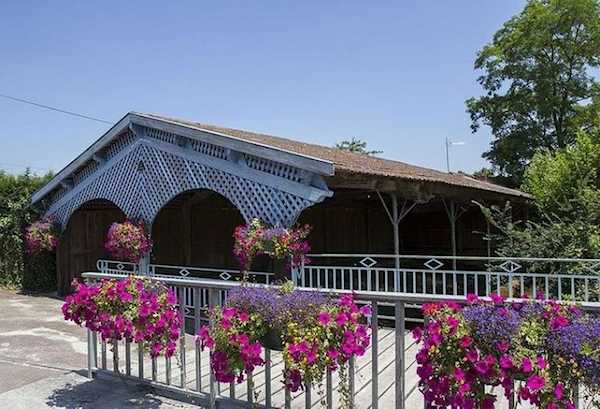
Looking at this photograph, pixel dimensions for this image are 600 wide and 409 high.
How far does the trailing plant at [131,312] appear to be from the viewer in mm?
4219

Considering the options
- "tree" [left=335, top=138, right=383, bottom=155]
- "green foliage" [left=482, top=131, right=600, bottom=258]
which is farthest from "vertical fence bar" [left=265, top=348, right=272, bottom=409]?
"tree" [left=335, top=138, right=383, bottom=155]

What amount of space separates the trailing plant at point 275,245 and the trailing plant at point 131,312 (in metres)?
3.27

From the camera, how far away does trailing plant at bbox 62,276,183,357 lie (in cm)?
422

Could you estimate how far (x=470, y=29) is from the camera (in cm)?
1534

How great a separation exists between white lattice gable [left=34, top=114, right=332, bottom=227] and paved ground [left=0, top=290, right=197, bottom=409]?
286 centimetres

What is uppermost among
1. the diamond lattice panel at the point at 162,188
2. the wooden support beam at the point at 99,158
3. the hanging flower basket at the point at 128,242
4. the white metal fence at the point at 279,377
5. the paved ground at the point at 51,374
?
the wooden support beam at the point at 99,158

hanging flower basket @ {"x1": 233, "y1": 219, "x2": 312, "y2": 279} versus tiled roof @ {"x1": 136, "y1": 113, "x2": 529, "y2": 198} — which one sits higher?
tiled roof @ {"x1": 136, "y1": 113, "x2": 529, "y2": 198}

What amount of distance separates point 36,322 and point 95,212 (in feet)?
14.4

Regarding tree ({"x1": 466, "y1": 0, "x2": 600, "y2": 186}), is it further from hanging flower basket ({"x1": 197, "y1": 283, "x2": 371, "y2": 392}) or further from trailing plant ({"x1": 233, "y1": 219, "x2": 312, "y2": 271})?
hanging flower basket ({"x1": 197, "y1": 283, "x2": 371, "y2": 392})

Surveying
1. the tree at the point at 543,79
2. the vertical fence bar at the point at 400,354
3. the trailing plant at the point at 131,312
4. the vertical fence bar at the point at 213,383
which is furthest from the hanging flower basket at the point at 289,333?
the tree at the point at 543,79

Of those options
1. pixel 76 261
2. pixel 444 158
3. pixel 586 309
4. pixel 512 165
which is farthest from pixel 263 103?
pixel 444 158

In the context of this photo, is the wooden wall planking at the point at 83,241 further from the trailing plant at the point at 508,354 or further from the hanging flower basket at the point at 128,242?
the trailing plant at the point at 508,354

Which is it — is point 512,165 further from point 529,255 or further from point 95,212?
point 95,212

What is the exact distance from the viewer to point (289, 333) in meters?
3.38
